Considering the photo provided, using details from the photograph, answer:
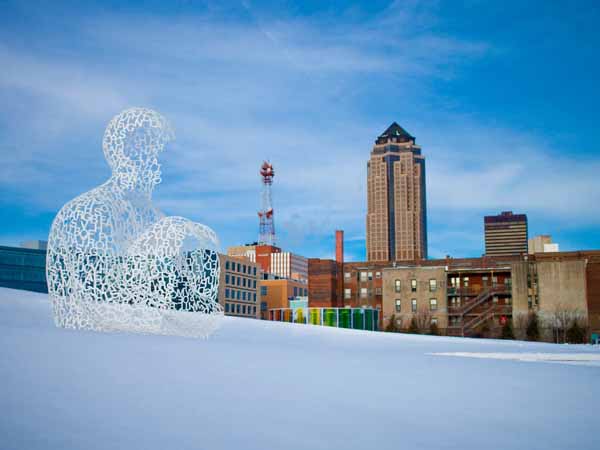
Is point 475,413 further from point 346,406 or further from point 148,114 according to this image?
point 148,114

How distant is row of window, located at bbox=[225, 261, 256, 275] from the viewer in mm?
81925

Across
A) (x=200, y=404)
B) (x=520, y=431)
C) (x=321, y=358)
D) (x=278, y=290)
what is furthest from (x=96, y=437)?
(x=278, y=290)

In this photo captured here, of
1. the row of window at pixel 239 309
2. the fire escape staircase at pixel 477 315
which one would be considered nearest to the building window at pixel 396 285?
the fire escape staircase at pixel 477 315

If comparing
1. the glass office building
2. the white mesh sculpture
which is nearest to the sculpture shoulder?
the white mesh sculpture

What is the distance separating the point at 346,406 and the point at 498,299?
56.0 meters

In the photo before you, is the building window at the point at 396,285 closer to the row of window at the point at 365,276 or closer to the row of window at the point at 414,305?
the row of window at the point at 414,305

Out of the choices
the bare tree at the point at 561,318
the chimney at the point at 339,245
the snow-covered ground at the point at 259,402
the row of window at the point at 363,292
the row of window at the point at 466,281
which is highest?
the chimney at the point at 339,245

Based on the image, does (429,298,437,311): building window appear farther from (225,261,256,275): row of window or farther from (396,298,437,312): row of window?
(225,261,256,275): row of window

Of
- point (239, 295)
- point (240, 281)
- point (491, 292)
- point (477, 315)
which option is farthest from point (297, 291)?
point (491, 292)

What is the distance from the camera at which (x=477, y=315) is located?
5906 cm

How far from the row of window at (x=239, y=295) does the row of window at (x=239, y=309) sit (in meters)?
0.92

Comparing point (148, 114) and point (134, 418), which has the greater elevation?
point (148, 114)

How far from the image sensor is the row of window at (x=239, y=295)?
81.8 meters

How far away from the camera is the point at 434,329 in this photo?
192 feet
